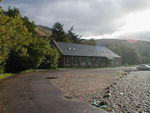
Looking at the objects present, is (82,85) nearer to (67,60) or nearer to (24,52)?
(24,52)

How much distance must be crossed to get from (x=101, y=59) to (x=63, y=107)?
39257 mm

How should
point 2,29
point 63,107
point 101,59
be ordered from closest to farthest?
Result: point 63,107 → point 2,29 → point 101,59

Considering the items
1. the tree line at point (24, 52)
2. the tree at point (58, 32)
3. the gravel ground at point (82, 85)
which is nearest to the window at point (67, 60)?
the tree line at point (24, 52)

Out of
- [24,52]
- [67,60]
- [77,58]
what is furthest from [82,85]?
[77,58]

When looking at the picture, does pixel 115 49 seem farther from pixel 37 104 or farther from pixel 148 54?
pixel 37 104

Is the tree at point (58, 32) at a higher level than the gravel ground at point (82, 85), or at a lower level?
higher

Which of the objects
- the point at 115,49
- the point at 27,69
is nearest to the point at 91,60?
the point at 27,69

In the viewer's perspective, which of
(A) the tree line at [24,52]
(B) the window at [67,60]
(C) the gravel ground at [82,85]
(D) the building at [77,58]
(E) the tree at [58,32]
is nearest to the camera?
(C) the gravel ground at [82,85]

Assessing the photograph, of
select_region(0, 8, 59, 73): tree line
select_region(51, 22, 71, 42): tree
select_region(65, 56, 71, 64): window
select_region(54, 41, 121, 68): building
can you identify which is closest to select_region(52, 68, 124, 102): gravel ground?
select_region(0, 8, 59, 73): tree line

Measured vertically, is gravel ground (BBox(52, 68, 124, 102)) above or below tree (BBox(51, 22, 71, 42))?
below

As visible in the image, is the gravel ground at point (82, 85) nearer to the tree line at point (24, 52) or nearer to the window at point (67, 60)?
the tree line at point (24, 52)

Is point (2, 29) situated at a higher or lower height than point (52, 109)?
higher

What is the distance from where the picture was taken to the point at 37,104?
6078 millimetres

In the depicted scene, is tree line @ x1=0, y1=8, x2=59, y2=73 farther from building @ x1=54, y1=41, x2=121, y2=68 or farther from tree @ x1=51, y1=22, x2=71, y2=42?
tree @ x1=51, y1=22, x2=71, y2=42
